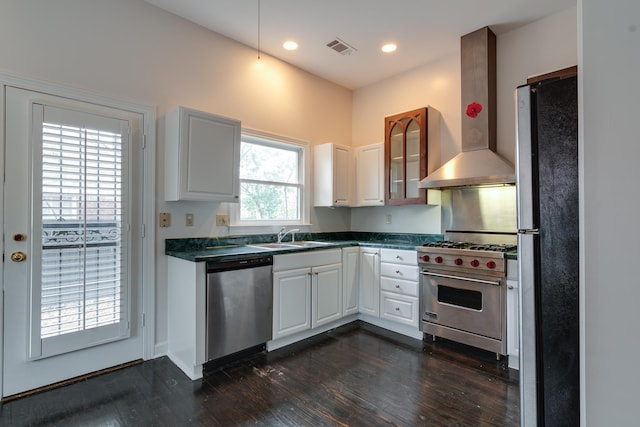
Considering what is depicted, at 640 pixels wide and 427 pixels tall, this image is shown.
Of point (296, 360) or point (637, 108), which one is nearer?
point (637, 108)

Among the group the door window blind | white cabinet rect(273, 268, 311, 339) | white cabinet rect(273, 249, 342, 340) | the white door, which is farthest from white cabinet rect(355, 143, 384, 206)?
the door window blind

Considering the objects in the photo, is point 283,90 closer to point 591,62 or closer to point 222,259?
point 222,259

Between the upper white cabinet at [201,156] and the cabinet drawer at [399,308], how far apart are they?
6.21 ft

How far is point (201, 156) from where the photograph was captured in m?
2.75

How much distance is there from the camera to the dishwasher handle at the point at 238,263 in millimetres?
2478

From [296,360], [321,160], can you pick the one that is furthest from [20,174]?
[321,160]

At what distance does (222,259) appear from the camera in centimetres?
252

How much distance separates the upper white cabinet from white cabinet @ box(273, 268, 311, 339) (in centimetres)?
89

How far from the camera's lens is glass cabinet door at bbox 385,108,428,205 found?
11.7 feet

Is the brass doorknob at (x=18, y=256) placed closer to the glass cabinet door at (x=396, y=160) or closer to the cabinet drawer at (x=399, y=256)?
the cabinet drawer at (x=399, y=256)

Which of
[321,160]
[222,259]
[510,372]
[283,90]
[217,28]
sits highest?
[217,28]

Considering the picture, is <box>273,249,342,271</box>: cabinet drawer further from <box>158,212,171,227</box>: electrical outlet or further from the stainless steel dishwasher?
<box>158,212,171,227</box>: electrical outlet

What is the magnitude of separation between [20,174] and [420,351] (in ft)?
11.1

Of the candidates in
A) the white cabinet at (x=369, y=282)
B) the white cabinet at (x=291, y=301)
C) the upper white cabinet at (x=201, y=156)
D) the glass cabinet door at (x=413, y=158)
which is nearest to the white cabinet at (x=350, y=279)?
the white cabinet at (x=369, y=282)
